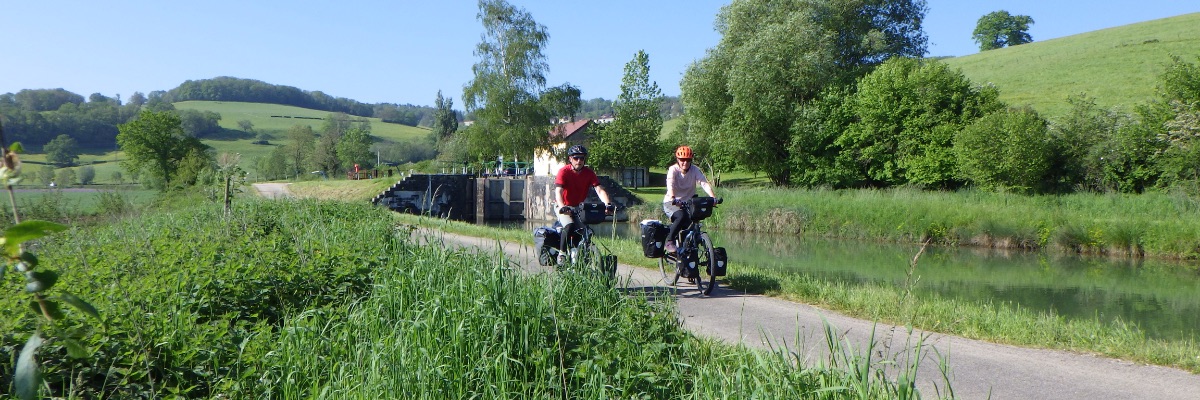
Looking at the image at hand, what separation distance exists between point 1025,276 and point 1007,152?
15.5m

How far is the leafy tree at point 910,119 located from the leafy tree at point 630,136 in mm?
21006

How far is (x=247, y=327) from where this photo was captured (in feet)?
18.9

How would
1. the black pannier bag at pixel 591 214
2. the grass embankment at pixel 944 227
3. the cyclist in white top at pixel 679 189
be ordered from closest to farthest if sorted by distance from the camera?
the grass embankment at pixel 944 227, the black pannier bag at pixel 591 214, the cyclist in white top at pixel 679 189

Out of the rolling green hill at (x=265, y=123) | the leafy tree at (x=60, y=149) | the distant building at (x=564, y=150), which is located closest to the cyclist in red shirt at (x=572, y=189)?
the leafy tree at (x=60, y=149)

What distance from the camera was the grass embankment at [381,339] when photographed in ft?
14.1

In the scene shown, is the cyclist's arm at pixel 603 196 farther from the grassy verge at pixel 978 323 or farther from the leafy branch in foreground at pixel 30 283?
the leafy branch in foreground at pixel 30 283

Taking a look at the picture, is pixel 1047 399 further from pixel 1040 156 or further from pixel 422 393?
pixel 1040 156

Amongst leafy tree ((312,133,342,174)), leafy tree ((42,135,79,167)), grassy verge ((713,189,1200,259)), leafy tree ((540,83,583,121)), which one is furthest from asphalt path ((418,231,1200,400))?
leafy tree ((312,133,342,174))

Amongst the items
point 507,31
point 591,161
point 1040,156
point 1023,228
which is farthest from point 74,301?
point 591,161

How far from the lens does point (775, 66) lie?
40.3m

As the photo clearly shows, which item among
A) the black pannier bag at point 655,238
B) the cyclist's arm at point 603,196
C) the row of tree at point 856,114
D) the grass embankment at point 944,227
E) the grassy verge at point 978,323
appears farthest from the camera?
the row of tree at point 856,114

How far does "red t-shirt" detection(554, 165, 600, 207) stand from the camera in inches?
363

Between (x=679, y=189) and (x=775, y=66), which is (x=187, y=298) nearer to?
(x=679, y=189)

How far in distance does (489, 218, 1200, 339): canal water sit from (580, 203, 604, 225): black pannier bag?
275 centimetres
